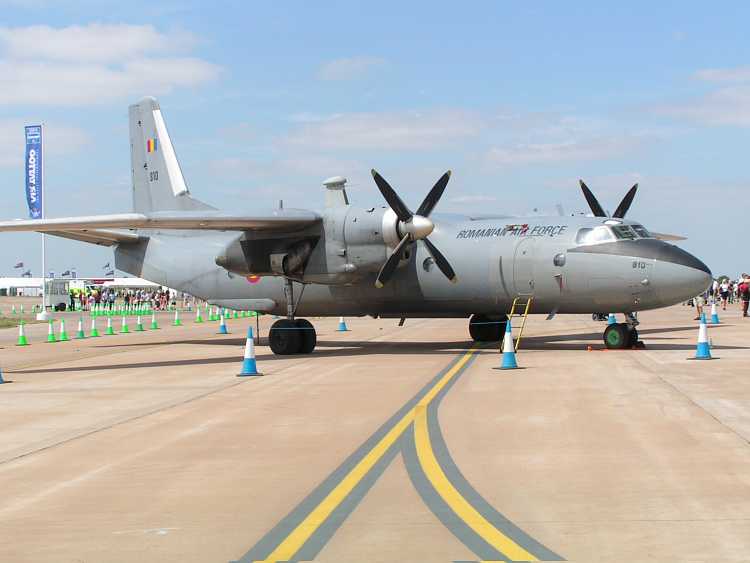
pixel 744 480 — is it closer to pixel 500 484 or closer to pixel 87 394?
pixel 500 484

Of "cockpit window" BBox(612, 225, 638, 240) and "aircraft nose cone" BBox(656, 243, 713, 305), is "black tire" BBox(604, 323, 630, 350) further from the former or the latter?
"cockpit window" BBox(612, 225, 638, 240)

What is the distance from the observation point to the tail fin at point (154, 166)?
32.2m

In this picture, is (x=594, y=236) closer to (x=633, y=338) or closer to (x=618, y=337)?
(x=618, y=337)

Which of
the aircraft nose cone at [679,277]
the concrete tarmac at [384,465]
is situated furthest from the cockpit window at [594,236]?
the concrete tarmac at [384,465]

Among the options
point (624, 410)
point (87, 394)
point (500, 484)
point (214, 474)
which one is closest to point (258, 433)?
point (214, 474)

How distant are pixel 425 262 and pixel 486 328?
4.06m

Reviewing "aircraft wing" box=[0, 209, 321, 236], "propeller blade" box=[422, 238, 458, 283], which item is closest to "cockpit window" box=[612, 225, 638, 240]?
"propeller blade" box=[422, 238, 458, 283]

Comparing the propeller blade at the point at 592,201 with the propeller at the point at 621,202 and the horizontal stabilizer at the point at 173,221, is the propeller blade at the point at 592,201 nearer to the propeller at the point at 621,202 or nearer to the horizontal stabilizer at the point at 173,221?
the propeller at the point at 621,202

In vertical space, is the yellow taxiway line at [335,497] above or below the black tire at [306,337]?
above

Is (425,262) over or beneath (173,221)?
beneath

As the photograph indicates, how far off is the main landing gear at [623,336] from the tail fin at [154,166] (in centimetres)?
1433

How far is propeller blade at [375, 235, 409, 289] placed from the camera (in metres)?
24.1

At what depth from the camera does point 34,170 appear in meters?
49.8

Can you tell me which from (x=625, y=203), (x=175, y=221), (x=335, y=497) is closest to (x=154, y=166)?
(x=175, y=221)
